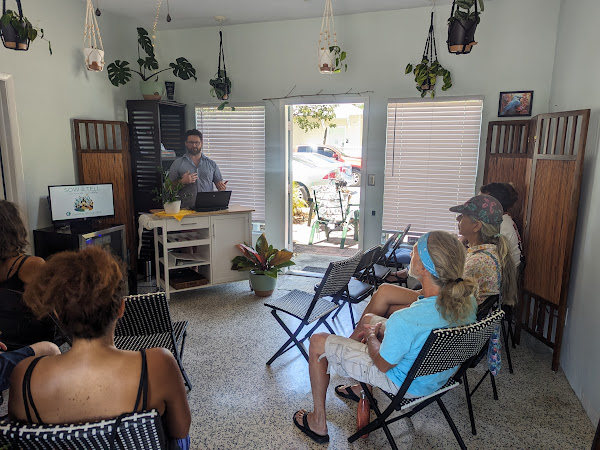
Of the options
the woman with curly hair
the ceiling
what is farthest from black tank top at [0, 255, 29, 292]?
the ceiling

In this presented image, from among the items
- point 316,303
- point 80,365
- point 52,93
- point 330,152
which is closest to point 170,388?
point 80,365

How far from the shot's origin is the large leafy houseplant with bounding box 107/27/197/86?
4367 mm

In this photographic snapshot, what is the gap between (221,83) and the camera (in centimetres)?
460

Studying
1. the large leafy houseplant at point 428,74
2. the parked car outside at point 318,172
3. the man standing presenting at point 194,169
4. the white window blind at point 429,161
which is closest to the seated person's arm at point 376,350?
the white window blind at point 429,161

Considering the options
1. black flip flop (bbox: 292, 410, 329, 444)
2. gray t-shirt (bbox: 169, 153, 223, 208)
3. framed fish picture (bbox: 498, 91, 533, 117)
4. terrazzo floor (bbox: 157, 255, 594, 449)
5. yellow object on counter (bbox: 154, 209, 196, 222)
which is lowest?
terrazzo floor (bbox: 157, 255, 594, 449)

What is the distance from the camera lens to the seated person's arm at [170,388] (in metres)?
1.20

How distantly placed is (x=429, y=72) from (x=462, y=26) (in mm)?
953

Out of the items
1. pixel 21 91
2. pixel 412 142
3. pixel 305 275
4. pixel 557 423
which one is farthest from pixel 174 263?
pixel 557 423

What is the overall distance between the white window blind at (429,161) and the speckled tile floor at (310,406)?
152 centimetres

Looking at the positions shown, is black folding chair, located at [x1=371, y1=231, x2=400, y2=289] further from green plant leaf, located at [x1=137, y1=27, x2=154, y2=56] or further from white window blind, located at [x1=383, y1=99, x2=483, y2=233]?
green plant leaf, located at [x1=137, y1=27, x2=154, y2=56]

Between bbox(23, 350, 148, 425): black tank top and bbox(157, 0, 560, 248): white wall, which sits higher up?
bbox(157, 0, 560, 248): white wall

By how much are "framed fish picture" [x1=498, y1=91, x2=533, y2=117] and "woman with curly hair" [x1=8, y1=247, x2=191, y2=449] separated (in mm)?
3907

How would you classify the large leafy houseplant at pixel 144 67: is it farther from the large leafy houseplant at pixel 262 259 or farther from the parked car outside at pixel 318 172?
the parked car outside at pixel 318 172

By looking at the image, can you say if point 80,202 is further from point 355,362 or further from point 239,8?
point 355,362
